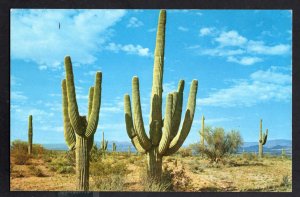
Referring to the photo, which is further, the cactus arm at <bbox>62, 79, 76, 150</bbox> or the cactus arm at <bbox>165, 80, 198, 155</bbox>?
the cactus arm at <bbox>165, 80, 198, 155</bbox>

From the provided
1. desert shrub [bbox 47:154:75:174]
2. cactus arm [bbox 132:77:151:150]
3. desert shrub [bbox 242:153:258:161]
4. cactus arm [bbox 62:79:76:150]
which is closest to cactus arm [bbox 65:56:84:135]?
cactus arm [bbox 62:79:76:150]

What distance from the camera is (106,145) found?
1839 cm

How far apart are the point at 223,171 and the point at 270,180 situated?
1985 mm

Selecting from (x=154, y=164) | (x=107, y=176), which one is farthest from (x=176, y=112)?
(x=107, y=176)

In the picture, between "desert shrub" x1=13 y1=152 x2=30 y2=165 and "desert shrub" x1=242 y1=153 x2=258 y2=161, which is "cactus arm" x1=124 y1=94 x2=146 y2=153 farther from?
"desert shrub" x1=242 y1=153 x2=258 y2=161

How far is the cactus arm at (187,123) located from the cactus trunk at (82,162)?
5.51 feet

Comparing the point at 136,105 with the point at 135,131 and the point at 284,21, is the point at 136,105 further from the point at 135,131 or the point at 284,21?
the point at 284,21

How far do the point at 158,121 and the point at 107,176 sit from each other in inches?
119

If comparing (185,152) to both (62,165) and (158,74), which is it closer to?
(62,165)

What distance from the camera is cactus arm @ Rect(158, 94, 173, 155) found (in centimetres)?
1175

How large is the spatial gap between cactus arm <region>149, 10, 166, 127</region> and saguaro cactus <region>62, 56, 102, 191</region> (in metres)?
1.15

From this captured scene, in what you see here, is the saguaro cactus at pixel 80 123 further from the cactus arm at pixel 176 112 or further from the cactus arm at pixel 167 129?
the cactus arm at pixel 176 112

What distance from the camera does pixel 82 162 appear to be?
39.2 ft
